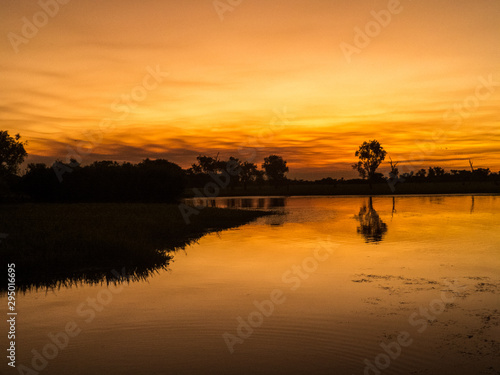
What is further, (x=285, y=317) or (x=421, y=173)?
(x=421, y=173)

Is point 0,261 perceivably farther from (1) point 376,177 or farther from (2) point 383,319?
(1) point 376,177

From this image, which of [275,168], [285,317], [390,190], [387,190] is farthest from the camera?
[275,168]

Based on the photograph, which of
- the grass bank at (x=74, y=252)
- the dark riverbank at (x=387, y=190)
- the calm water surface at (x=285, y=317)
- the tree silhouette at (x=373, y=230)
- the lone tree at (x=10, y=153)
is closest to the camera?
the calm water surface at (x=285, y=317)

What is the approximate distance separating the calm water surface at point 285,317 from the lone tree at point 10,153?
214 feet

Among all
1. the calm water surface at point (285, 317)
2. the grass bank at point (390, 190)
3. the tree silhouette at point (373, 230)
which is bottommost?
the calm water surface at point (285, 317)

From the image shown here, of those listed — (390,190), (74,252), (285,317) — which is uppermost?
(390,190)

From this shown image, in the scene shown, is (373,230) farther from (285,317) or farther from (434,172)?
(434,172)

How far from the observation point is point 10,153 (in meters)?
77.5

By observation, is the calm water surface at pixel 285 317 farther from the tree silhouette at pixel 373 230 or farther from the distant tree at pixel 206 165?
the distant tree at pixel 206 165

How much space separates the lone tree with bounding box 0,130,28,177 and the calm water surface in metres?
65.3

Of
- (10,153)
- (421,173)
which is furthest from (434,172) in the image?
(10,153)

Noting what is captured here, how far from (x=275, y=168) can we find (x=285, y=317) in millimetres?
183686

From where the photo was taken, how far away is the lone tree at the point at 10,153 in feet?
248

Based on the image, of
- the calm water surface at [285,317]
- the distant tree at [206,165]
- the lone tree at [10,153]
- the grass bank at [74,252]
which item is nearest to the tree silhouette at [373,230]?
the calm water surface at [285,317]
